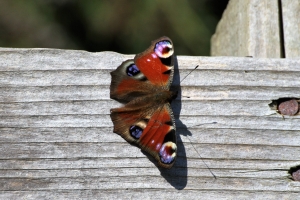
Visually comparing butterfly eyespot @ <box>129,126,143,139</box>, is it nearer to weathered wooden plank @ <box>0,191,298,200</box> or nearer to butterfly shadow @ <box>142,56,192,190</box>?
butterfly shadow @ <box>142,56,192,190</box>

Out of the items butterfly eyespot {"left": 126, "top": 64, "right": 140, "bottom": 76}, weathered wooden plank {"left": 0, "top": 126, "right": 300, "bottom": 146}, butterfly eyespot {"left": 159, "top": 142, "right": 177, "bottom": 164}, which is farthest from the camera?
butterfly eyespot {"left": 126, "top": 64, "right": 140, "bottom": 76}

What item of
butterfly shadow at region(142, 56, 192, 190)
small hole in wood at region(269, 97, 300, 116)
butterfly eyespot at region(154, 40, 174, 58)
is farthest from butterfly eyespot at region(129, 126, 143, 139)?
small hole in wood at region(269, 97, 300, 116)

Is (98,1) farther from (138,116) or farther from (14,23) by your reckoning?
(138,116)

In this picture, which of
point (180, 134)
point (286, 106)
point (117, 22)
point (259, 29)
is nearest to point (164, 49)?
point (180, 134)

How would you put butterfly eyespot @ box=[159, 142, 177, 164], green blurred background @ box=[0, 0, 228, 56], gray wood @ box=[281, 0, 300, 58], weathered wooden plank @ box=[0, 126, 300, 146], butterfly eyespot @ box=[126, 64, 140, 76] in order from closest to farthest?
butterfly eyespot @ box=[159, 142, 177, 164]
weathered wooden plank @ box=[0, 126, 300, 146]
butterfly eyespot @ box=[126, 64, 140, 76]
gray wood @ box=[281, 0, 300, 58]
green blurred background @ box=[0, 0, 228, 56]

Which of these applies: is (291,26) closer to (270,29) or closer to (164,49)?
(270,29)

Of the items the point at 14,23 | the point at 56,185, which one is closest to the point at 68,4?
the point at 14,23

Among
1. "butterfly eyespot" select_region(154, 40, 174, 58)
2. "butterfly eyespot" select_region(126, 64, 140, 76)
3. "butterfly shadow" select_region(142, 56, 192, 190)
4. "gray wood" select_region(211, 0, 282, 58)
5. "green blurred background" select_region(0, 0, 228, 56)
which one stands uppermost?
"gray wood" select_region(211, 0, 282, 58)

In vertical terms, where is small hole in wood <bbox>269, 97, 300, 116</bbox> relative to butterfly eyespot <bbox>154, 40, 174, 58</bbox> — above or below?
below
